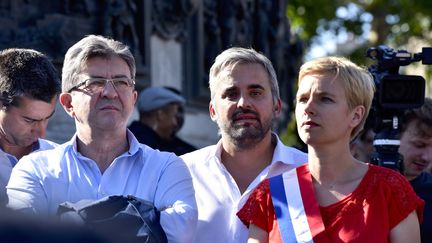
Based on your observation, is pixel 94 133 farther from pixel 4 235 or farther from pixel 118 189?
pixel 4 235

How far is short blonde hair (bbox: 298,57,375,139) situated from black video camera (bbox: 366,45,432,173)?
1.15 m

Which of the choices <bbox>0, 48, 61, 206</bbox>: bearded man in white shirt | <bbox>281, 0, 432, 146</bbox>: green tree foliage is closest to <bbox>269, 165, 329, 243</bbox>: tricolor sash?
<bbox>0, 48, 61, 206</bbox>: bearded man in white shirt

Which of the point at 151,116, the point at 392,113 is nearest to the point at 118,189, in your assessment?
the point at 392,113

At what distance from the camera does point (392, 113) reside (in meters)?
5.89

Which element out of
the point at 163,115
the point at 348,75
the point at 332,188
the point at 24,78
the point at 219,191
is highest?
the point at 348,75

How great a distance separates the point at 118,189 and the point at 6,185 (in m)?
0.52

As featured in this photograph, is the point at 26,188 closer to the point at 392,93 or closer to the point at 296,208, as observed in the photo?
the point at 296,208

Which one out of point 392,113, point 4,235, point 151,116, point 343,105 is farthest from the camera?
point 151,116

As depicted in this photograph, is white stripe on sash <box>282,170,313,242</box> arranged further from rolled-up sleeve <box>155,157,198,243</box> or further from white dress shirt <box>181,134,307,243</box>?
white dress shirt <box>181,134,307,243</box>

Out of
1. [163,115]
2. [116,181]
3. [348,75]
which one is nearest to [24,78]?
[116,181]

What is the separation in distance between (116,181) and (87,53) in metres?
0.52

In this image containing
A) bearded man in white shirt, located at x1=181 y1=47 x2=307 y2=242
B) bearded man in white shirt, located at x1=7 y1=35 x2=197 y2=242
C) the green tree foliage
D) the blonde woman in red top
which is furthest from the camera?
the green tree foliage

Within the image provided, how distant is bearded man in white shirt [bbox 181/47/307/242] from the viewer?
5277 millimetres

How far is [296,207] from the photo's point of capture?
14.9ft
